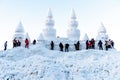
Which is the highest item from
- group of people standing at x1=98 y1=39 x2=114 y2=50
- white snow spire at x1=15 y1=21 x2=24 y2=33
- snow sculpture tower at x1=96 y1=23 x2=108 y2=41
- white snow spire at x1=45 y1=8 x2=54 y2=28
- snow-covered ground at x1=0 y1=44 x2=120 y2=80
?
white snow spire at x1=45 y1=8 x2=54 y2=28

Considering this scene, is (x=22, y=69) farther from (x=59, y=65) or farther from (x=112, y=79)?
(x=112, y=79)

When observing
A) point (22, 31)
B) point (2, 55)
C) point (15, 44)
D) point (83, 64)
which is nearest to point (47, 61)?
point (83, 64)

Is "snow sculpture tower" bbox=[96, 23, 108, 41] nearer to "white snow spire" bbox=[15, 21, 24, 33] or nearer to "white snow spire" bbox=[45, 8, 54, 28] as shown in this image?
"white snow spire" bbox=[45, 8, 54, 28]

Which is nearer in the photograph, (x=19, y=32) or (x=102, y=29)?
(x=19, y=32)

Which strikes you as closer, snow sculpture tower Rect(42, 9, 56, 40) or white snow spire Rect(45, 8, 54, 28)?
snow sculpture tower Rect(42, 9, 56, 40)

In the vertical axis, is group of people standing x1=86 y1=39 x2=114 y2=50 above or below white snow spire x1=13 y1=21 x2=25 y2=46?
below

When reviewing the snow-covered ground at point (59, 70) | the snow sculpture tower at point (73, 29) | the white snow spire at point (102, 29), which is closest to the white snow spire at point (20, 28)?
the snow sculpture tower at point (73, 29)

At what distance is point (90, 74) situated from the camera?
26.2 metres

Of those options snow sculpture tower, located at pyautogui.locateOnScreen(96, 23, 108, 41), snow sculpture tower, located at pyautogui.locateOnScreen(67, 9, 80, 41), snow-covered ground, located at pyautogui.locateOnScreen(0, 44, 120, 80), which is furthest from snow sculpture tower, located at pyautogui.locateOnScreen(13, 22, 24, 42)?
snow-covered ground, located at pyautogui.locateOnScreen(0, 44, 120, 80)

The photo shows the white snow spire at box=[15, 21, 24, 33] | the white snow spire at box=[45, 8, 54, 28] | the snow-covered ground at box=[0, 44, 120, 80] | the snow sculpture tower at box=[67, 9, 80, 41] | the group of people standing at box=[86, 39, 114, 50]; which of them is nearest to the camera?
the snow-covered ground at box=[0, 44, 120, 80]

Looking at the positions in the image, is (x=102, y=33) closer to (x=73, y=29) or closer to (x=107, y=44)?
(x=73, y=29)

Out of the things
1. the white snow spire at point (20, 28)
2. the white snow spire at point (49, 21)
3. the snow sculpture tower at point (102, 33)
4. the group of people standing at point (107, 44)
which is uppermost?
the white snow spire at point (49, 21)

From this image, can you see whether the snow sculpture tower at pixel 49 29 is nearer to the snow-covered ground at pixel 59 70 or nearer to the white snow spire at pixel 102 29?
the white snow spire at pixel 102 29

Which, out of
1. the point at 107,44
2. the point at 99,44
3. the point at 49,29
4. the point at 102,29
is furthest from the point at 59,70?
the point at 49,29
